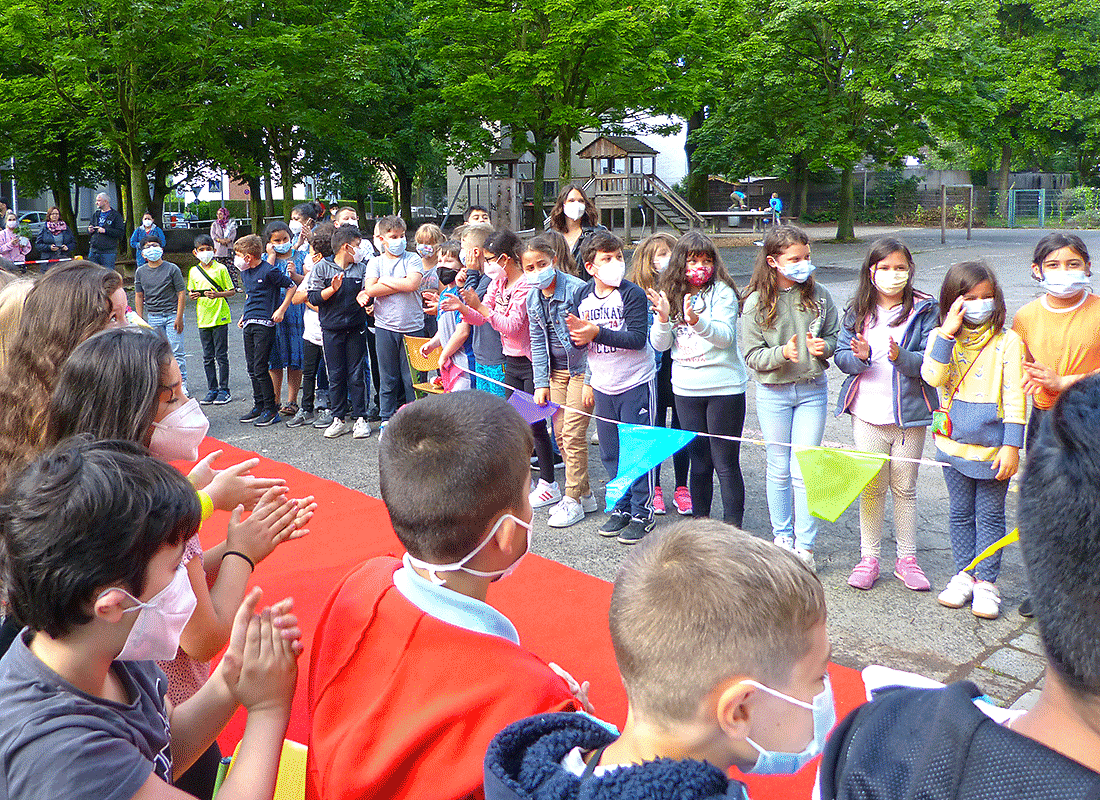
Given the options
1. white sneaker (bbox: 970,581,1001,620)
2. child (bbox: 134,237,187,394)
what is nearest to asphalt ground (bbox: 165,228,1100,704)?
white sneaker (bbox: 970,581,1001,620)

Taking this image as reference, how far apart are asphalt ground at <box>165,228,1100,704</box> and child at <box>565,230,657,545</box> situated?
194 mm

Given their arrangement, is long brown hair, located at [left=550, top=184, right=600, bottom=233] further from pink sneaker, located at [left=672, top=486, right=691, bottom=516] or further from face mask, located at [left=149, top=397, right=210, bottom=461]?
face mask, located at [left=149, top=397, right=210, bottom=461]

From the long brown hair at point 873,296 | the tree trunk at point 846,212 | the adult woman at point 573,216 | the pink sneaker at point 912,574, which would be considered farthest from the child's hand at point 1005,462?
the tree trunk at point 846,212

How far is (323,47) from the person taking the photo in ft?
69.4

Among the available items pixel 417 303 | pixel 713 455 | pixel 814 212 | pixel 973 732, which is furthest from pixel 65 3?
pixel 814 212

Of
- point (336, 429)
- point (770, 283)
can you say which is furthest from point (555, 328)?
point (336, 429)

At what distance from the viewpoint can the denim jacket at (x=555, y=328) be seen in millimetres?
5934

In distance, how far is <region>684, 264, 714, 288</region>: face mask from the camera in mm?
5441

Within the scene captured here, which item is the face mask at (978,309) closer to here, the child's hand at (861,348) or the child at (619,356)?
the child's hand at (861,348)

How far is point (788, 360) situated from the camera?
4926mm

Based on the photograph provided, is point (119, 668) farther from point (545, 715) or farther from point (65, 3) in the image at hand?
point (65, 3)

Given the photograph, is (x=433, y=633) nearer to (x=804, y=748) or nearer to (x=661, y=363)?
(x=804, y=748)

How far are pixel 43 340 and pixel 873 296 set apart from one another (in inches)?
153

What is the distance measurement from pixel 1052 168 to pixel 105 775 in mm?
53503
